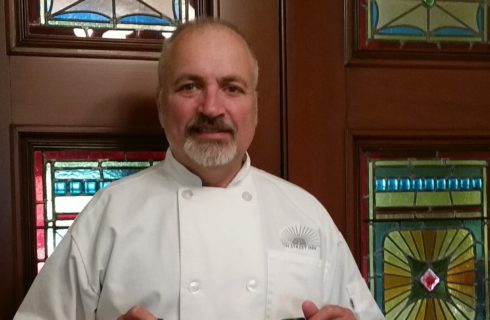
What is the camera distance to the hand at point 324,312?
0.79 meters

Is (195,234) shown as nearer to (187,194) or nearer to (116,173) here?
(187,194)

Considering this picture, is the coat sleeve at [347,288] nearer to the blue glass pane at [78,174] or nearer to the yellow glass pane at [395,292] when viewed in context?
the yellow glass pane at [395,292]

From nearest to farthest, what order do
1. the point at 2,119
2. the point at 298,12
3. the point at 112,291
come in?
1. the point at 112,291
2. the point at 2,119
3. the point at 298,12

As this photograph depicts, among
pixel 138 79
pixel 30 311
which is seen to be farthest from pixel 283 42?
pixel 30 311

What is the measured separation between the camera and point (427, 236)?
3.69ft

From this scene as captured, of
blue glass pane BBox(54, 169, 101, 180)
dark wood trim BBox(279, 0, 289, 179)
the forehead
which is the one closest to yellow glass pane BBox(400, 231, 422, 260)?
dark wood trim BBox(279, 0, 289, 179)

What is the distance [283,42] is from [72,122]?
41cm

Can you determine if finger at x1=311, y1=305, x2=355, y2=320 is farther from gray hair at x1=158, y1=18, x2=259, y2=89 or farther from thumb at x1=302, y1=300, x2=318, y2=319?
gray hair at x1=158, y1=18, x2=259, y2=89

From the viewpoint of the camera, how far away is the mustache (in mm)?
812

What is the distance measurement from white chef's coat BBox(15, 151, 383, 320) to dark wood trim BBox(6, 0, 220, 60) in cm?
25

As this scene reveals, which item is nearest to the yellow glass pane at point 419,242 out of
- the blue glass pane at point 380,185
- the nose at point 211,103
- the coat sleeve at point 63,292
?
the blue glass pane at point 380,185

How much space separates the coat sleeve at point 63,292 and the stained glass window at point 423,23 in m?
0.66

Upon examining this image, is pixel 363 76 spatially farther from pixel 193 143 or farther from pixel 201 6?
pixel 193 143

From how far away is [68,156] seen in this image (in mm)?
998
